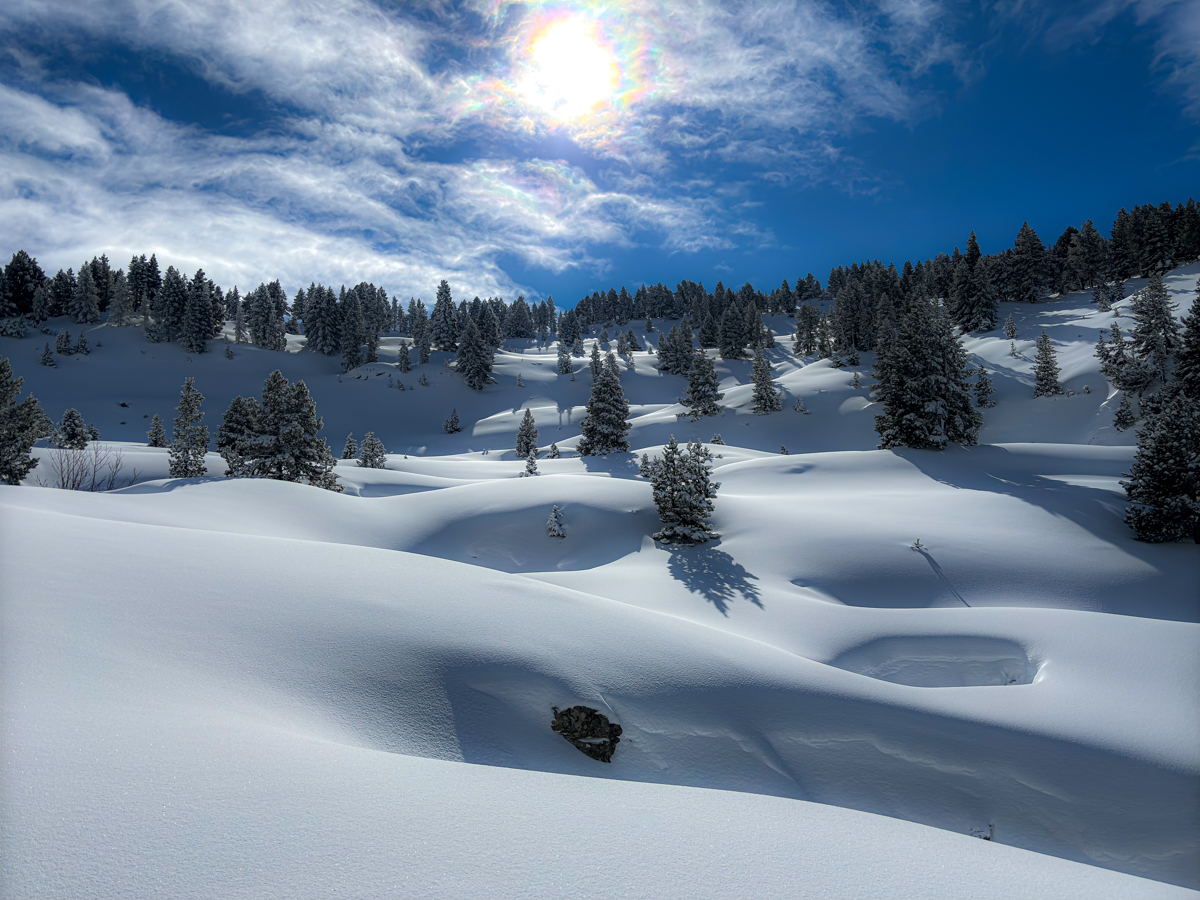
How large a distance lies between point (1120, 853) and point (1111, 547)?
15823 mm

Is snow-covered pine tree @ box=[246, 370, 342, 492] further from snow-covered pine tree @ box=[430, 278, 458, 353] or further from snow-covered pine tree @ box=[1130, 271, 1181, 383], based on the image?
snow-covered pine tree @ box=[430, 278, 458, 353]

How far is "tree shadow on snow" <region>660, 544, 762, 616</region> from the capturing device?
52.9ft

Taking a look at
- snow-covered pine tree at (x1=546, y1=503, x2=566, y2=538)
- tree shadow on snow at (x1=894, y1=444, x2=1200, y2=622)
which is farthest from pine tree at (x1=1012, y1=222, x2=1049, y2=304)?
snow-covered pine tree at (x1=546, y1=503, x2=566, y2=538)

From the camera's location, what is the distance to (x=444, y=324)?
335 feet

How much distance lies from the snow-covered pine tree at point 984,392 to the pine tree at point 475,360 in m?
68.1

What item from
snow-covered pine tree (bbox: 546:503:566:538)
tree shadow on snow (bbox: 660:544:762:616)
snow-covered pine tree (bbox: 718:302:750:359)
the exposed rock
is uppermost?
snow-covered pine tree (bbox: 718:302:750:359)

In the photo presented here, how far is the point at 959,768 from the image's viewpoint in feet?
25.8

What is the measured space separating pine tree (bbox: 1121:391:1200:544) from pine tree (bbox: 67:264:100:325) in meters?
132

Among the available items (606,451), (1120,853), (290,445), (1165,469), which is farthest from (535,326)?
(1120,853)

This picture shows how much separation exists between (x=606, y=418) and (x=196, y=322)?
7904 centimetres

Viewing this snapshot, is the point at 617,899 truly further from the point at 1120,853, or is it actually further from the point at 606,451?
the point at 606,451

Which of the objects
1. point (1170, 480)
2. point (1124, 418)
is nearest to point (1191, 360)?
point (1124, 418)

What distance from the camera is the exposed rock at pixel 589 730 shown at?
23.5 feet

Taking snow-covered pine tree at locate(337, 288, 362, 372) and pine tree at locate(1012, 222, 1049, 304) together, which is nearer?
pine tree at locate(1012, 222, 1049, 304)
